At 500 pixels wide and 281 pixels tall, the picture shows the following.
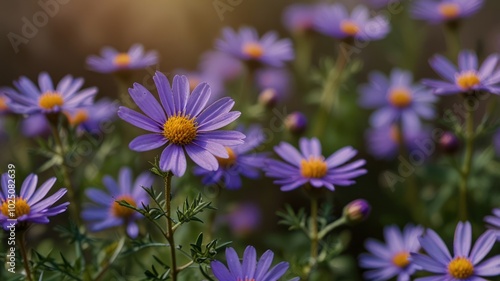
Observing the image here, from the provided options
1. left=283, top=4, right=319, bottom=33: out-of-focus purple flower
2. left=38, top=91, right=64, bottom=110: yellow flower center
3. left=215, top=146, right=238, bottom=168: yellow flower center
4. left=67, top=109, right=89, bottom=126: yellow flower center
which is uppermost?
left=283, top=4, right=319, bottom=33: out-of-focus purple flower

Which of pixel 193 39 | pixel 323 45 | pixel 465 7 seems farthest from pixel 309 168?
pixel 323 45

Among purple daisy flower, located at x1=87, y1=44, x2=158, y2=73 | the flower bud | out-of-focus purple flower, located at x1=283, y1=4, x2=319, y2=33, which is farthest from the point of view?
out-of-focus purple flower, located at x1=283, y1=4, x2=319, y2=33

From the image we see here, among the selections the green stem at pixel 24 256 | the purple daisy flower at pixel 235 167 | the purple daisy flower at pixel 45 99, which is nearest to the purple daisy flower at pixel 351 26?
the purple daisy flower at pixel 235 167

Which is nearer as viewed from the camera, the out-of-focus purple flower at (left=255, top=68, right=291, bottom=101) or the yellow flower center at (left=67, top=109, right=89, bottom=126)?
the yellow flower center at (left=67, top=109, right=89, bottom=126)

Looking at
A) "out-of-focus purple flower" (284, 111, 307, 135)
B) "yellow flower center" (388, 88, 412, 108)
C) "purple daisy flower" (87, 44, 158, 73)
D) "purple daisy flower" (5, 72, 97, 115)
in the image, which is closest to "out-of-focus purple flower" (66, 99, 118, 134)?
"purple daisy flower" (87, 44, 158, 73)

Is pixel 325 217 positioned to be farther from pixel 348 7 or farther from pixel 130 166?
pixel 348 7

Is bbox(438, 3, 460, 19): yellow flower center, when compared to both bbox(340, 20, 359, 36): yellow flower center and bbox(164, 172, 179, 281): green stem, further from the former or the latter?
bbox(164, 172, 179, 281): green stem

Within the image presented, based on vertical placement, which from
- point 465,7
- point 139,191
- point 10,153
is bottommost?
point 139,191
